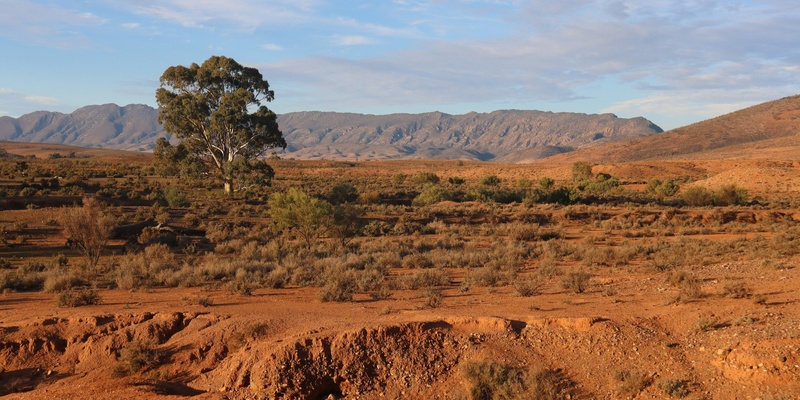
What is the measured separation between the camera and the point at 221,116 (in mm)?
37469

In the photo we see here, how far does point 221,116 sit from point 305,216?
1543 cm


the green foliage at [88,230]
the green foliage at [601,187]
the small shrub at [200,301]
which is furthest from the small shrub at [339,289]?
the green foliage at [601,187]

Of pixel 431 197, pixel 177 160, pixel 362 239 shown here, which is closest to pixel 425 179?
pixel 431 197

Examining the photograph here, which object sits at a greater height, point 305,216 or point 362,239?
point 305,216

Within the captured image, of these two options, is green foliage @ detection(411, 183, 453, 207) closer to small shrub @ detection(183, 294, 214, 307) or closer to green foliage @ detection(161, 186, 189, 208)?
green foliage @ detection(161, 186, 189, 208)

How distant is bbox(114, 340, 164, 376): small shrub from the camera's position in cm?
977

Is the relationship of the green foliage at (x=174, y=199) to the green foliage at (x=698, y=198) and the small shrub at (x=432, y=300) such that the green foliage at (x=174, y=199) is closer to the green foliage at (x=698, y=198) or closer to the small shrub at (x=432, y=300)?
the small shrub at (x=432, y=300)

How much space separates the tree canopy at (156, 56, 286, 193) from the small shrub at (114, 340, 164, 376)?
28.7 meters

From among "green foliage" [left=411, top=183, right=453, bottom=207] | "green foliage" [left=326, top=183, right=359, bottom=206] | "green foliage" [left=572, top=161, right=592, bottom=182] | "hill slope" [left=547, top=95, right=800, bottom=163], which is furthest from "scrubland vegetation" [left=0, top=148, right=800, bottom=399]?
"hill slope" [left=547, top=95, right=800, bottom=163]

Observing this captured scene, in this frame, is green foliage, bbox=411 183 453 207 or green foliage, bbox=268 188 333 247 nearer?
green foliage, bbox=268 188 333 247

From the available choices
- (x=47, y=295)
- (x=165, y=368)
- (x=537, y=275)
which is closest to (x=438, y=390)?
(x=165, y=368)

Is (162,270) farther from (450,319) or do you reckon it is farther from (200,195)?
(200,195)

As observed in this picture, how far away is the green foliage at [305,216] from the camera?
25.2 meters

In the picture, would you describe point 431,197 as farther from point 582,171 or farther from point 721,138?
point 721,138
